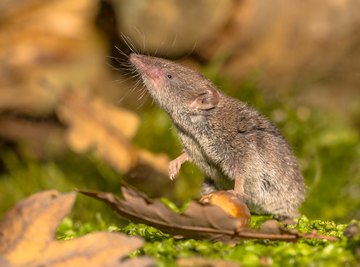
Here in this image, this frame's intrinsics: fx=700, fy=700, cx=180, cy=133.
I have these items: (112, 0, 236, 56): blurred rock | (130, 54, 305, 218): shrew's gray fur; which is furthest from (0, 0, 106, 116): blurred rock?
(130, 54, 305, 218): shrew's gray fur

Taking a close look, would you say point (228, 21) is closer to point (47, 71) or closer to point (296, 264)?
point (47, 71)

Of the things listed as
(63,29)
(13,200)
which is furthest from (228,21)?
(13,200)

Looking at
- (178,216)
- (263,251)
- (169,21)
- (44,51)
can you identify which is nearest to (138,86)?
(169,21)

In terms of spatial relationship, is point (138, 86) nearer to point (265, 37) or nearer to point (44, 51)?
point (44, 51)

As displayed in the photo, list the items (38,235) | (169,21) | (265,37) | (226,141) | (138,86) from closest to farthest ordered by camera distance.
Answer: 1. (38,235)
2. (226,141)
3. (169,21)
4. (138,86)
5. (265,37)

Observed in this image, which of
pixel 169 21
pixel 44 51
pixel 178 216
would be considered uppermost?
pixel 169 21

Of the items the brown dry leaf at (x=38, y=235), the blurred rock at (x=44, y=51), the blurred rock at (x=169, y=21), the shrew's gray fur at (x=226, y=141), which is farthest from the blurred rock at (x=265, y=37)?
the brown dry leaf at (x=38, y=235)

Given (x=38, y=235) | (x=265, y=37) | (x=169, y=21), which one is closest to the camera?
(x=38, y=235)
